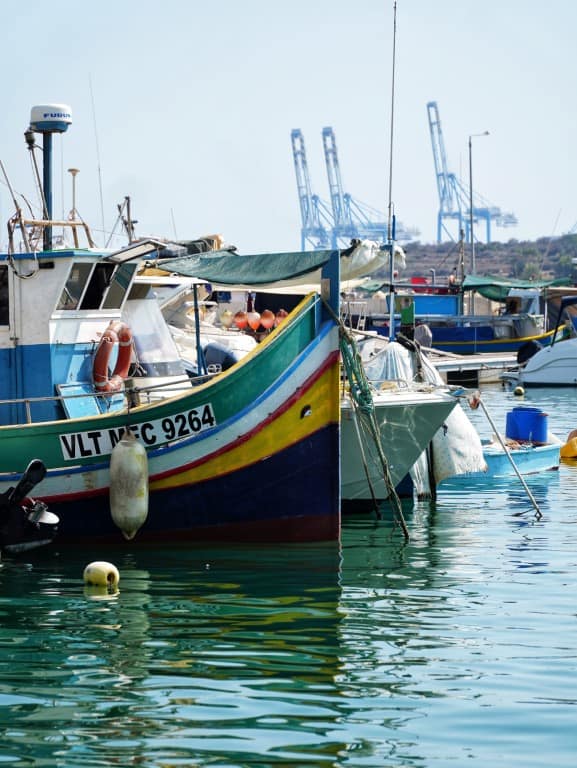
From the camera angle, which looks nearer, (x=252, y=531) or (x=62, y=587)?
(x=62, y=587)

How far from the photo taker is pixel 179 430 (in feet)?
43.3

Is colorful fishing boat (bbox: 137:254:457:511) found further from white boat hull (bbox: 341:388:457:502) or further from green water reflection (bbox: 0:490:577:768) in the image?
green water reflection (bbox: 0:490:577:768)

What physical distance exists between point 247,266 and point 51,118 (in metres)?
3.39

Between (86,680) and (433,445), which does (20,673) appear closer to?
(86,680)

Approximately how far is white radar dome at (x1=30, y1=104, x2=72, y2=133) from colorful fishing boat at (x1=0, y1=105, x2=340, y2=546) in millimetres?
1920

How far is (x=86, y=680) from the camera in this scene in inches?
347

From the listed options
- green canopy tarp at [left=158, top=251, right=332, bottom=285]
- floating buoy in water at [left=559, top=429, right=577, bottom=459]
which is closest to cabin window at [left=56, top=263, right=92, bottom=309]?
green canopy tarp at [left=158, top=251, right=332, bottom=285]

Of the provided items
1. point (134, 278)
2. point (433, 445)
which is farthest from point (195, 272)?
point (433, 445)

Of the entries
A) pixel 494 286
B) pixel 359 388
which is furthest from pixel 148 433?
pixel 494 286

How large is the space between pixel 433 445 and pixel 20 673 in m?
9.25

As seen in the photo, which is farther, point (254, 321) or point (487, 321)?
point (487, 321)

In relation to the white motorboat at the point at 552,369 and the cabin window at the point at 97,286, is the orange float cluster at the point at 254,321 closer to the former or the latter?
the white motorboat at the point at 552,369

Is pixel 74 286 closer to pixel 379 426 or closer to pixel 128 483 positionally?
pixel 128 483

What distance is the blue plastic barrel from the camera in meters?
20.7
